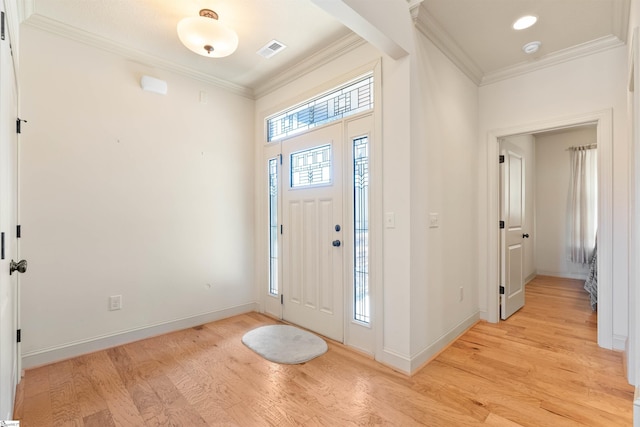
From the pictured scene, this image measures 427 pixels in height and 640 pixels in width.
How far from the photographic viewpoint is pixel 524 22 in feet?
7.84

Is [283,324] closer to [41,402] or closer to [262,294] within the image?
[262,294]

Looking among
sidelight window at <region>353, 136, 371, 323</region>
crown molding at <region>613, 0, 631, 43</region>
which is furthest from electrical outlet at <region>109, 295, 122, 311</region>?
crown molding at <region>613, 0, 631, 43</region>

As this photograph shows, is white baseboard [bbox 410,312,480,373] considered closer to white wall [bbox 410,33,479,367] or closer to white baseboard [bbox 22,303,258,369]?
white wall [bbox 410,33,479,367]

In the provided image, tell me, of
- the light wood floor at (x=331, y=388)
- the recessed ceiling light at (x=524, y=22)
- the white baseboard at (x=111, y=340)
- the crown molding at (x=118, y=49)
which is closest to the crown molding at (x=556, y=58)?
the recessed ceiling light at (x=524, y=22)

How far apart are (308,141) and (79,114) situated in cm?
201

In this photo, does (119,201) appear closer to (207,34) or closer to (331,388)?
(207,34)

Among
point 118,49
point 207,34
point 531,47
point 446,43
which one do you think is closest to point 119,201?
point 118,49

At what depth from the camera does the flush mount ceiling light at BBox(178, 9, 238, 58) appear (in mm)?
2105

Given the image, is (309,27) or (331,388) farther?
(309,27)

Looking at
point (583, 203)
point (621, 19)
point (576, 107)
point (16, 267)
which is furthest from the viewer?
point (583, 203)

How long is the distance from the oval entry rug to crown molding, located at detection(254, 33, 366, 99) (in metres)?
2.66

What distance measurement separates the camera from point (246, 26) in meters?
2.47

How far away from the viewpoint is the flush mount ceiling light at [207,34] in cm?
211

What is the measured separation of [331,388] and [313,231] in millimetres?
1433
